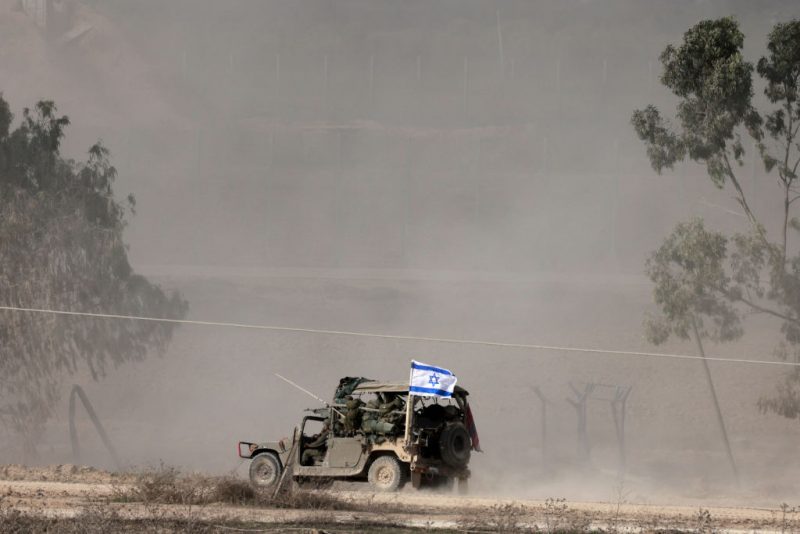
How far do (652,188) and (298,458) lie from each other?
71.0 metres

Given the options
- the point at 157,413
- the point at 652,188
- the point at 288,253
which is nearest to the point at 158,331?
the point at 157,413

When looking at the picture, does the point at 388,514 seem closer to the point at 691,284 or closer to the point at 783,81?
the point at 691,284

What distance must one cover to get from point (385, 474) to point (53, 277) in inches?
1093

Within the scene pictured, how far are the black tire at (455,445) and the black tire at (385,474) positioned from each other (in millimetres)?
931

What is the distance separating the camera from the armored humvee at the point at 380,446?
1998 centimetres

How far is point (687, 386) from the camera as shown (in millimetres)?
54906

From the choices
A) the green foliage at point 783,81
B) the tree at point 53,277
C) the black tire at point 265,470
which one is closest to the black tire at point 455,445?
the black tire at point 265,470

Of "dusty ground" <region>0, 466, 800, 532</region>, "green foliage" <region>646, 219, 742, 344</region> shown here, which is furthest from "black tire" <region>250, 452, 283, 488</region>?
"green foliage" <region>646, 219, 742, 344</region>

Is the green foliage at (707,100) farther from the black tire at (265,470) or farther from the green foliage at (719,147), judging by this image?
the black tire at (265,470)

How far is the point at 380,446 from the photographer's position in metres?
20.2

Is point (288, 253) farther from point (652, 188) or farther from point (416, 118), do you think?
point (652, 188)

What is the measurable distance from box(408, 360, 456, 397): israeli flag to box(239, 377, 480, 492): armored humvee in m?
0.26

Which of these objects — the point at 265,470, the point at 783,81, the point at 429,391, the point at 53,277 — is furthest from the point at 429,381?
the point at 53,277

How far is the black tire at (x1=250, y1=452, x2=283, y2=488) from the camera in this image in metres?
20.7
